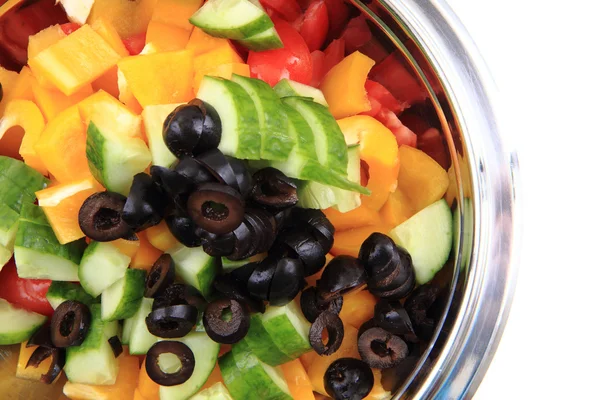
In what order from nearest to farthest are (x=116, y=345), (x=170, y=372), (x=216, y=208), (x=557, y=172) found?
(x=216, y=208)
(x=170, y=372)
(x=116, y=345)
(x=557, y=172)

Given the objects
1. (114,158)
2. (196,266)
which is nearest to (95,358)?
(196,266)

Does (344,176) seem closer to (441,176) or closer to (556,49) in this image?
(441,176)

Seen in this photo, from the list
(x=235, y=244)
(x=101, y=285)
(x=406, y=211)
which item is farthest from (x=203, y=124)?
(x=406, y=211)

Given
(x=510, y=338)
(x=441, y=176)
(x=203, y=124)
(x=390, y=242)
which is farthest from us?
(x=510, y=338)

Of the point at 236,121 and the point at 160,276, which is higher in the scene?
the point at 236,121

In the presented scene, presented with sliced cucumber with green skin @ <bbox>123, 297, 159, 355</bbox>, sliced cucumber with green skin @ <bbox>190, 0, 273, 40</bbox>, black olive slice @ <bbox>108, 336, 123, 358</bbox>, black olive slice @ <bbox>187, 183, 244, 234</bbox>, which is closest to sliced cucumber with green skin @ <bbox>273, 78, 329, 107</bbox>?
sliced cucumber with green skin @ <bbox>190, 0, 273, 40</bbox>

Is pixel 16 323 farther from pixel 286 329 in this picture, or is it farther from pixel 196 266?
pixel 286 329
